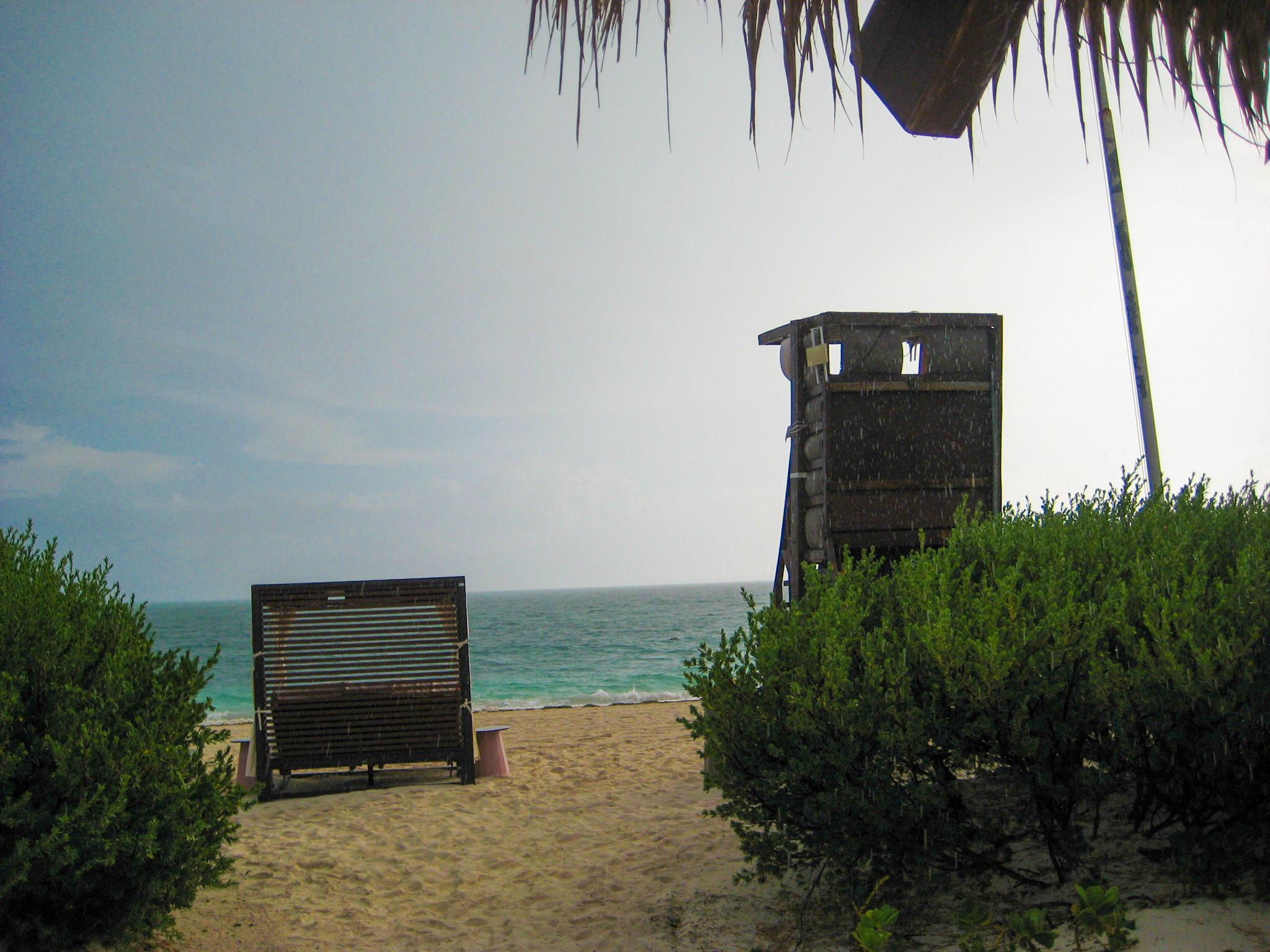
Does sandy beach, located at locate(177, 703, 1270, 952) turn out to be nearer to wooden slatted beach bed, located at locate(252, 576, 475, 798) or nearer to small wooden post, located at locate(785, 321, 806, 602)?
wooden slatted beach bed, located at locate(252, 576, 475, 798)

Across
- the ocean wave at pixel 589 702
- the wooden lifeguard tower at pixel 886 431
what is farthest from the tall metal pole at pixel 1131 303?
the ocean wave at pixel 589 702

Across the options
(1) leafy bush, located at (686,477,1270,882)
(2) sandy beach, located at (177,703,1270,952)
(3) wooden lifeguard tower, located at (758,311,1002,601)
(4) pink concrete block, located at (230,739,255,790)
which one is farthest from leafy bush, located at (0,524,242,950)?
(3) wooden lifeguard tower, located at (758,311,1002,601)

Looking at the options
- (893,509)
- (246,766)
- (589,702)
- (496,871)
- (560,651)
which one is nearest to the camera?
(496,871)

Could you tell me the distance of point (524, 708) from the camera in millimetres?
15953

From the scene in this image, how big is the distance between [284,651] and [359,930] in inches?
126

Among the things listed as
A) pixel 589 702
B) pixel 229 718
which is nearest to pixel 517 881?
pixel 589 702

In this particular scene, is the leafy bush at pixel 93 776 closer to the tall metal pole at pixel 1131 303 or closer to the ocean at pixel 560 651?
the ocean at pixel 560 651

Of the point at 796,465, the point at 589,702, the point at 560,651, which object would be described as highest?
the point at 796,465

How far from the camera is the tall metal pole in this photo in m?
8.20

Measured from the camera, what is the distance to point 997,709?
10.1 feet

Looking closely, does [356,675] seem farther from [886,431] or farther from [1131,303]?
[1131,303]

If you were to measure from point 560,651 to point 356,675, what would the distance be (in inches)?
1264

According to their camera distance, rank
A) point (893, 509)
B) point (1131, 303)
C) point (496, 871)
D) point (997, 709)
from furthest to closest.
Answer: point (1131, 303) < point (893, 509) < point (496, 871) < point (997, 709)

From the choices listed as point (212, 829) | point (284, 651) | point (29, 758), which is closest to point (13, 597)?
point (29, 758)
